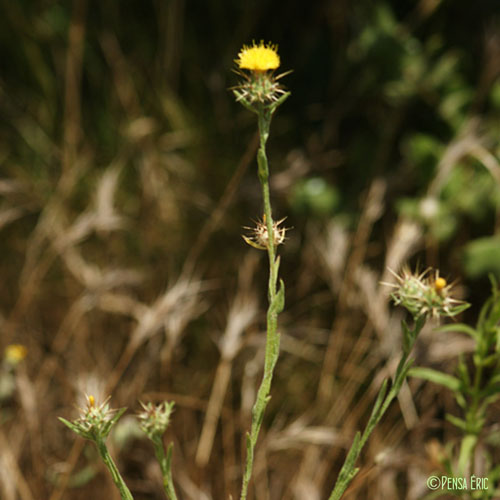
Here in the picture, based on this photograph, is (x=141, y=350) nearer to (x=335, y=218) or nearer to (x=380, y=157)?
(x=335, y=218)

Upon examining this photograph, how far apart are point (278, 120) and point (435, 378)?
1245mm

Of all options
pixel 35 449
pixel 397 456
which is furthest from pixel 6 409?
pixel 397 456

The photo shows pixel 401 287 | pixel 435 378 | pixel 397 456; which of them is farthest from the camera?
pixel 397 456

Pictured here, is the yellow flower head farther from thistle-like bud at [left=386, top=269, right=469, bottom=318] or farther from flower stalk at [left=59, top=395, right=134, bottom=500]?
flower stalk at [left=59, top=395, right=134, bottom=500]

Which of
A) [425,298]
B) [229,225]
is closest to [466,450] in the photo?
[425,298]

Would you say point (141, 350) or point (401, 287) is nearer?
point (401, 287)

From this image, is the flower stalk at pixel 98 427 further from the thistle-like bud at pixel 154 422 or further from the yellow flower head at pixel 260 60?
the yellow flower head at pixel 260 60

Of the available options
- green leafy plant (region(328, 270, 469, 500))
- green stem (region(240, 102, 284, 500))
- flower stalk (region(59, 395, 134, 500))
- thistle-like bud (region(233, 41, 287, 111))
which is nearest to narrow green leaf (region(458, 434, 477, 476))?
green leafy plant (region(328, 270, 469, 500))

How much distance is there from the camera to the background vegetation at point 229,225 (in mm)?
1360

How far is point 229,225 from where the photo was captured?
190cm

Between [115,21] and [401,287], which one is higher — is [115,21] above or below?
above

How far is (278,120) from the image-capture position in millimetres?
1937

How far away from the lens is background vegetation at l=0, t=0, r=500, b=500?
1360 mm

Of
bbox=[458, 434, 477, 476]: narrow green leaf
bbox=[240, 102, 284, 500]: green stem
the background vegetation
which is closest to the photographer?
bbox=[240, 102, 284, 500]: green stem
